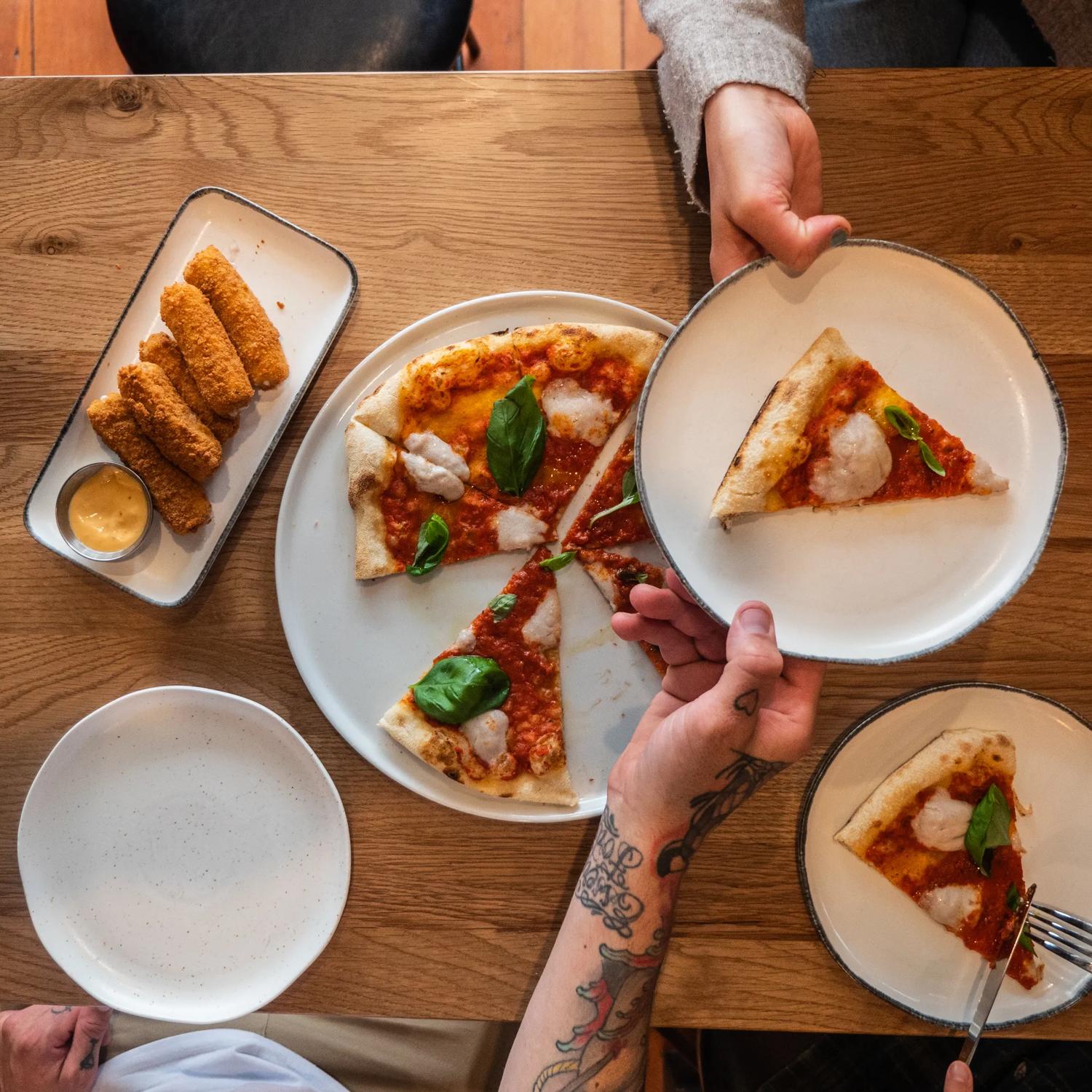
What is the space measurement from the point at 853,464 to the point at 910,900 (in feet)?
4.16

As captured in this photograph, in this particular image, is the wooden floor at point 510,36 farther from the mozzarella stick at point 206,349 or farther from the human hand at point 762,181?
the mozzarella stick at point 206,349

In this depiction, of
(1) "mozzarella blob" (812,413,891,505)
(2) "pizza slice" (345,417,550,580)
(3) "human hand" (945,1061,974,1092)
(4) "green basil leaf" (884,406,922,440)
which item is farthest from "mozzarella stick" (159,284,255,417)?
(3) "human hand" (945,1061,974,1092)

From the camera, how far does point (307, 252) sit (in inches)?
109

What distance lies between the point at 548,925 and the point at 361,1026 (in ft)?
3.49

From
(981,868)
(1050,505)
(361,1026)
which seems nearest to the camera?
(1050,505)

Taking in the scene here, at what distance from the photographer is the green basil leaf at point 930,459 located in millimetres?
2412

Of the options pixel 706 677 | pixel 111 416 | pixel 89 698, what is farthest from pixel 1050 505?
pixel 89 698

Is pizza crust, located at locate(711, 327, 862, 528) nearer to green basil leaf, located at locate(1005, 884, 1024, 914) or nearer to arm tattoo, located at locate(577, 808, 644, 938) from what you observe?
arm tattoo, located at locate(577, 808, 644, 938)

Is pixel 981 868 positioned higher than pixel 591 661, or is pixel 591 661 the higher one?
pixel 591 661

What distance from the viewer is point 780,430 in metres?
2.46

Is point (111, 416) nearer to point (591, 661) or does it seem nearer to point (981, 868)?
point (591, 661)

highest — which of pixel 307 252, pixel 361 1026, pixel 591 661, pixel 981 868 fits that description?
pixel 307 252

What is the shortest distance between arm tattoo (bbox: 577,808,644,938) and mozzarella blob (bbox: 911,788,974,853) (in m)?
0.85

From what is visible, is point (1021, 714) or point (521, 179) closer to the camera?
point (1021, 714)
